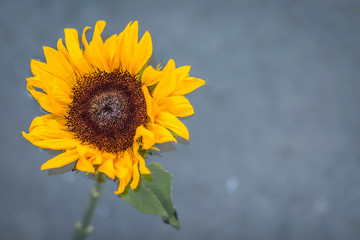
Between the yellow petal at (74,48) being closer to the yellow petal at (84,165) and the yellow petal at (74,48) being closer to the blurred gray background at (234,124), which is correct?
the yellow petal at (84,165)

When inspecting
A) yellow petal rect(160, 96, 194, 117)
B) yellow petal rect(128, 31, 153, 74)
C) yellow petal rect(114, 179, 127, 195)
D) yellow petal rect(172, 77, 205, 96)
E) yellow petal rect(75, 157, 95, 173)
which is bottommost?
yellow petal rect(114, 179, 127, 195)

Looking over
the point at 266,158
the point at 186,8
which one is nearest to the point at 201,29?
the point at 186,8

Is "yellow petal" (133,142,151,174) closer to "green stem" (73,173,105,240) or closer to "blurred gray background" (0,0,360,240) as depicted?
"green stem" (73,173,105,240)

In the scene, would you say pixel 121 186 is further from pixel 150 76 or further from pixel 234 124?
pixel 234 124

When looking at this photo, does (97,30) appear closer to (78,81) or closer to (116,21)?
(78,81)

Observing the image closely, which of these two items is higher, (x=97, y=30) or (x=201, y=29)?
(x=201, y=29)

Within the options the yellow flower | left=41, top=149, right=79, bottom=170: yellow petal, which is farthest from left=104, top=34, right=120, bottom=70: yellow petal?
left=41, top=149, right=79, bottom=170: yellow petal

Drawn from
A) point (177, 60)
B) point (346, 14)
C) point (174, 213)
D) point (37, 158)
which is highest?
point (346, 14)
